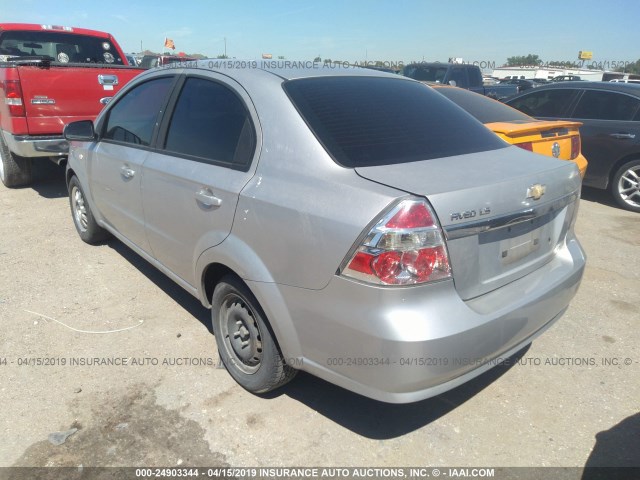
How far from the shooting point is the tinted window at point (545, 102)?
7148mm

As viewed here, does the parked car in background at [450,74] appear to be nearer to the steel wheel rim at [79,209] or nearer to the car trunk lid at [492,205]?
the steel wheel rim at [79,209]

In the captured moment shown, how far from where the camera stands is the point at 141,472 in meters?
2.29

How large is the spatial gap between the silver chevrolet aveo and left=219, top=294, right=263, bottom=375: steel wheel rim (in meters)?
0.01

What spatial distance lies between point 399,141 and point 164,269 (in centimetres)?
189

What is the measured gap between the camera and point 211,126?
2824mm

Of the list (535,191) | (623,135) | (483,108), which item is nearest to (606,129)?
(623,135)

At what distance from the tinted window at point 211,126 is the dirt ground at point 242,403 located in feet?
4.25

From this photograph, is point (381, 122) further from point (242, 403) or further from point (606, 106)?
point (606, 106)

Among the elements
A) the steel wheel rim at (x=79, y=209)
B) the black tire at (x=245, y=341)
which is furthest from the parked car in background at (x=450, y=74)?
the black tire at (x=245, y=341)

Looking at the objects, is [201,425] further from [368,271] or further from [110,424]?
[368,271]

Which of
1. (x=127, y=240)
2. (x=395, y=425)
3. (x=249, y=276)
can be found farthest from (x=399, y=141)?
(x=127, y=240)

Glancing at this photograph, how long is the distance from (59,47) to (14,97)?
2.27m

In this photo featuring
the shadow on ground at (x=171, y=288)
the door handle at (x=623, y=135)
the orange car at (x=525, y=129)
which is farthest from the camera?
the door handle at (x=623, y=135)

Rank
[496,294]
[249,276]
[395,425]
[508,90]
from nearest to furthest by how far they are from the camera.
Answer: [496,294]
[249,276]
[395,425]
[508,90]
